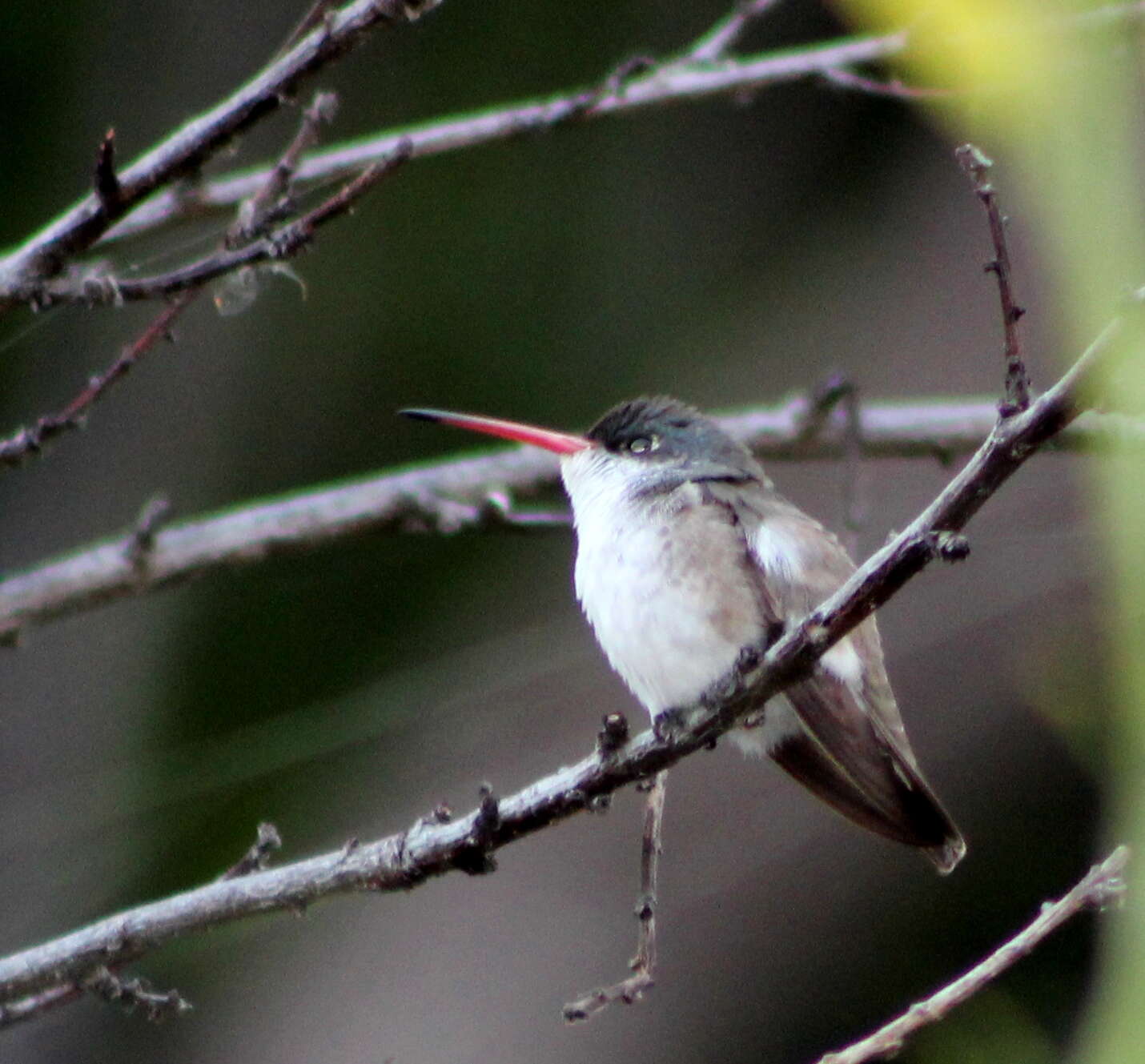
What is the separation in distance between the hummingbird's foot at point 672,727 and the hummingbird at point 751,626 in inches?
6.9

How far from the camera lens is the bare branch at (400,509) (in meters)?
3.96

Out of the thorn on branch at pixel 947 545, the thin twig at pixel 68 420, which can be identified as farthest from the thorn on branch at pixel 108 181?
the thorn on branch at pixel 947 545

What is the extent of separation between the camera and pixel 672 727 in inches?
85.5

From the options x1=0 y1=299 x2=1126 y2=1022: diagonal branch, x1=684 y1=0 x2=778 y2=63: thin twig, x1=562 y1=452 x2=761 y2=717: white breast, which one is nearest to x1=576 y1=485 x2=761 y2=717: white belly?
x1=562 y1=452 x2=761 y2=717: white breast

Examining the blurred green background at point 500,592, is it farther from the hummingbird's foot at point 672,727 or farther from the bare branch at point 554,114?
the hummingbird's foot at point 672,727

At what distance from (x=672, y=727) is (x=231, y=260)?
3.02ft

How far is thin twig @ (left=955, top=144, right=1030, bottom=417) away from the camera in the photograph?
5.48 ft

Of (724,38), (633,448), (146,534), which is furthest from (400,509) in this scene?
(724,38)

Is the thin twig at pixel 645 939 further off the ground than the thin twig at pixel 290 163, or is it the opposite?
the thin twig at pixel 290 163

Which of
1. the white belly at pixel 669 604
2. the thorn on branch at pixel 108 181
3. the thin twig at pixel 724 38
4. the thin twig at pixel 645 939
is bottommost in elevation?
the thin twig at pixel 645 939

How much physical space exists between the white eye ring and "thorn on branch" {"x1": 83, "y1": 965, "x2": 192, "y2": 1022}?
171 cm

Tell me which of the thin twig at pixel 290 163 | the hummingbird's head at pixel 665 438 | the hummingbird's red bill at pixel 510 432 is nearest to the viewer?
the thin twig at pixel 290 163

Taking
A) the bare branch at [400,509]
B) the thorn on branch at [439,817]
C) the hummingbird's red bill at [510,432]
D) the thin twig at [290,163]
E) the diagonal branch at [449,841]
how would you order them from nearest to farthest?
the diagonal branch at [449,841] < the thorn on branch at [439,817] < the thin twig at [290,163] < the hummingbird's red bill at [510,432] < the bare branch at [400,509]

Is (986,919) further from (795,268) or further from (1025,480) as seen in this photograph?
(795,268)
